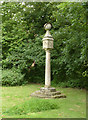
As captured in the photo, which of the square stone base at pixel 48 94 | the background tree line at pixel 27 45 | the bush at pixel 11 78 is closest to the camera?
the square stone base at pixel 48 94

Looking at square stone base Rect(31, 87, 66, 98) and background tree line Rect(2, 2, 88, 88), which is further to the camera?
background tree line Rect(2, 2, 88, 88)

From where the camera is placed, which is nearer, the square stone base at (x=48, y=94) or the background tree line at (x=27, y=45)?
the square stone base at (x=48, y=94)

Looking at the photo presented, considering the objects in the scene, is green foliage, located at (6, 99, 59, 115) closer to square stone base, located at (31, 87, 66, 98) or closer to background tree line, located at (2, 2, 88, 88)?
square stone base, located at (31, 87, 66, 98)

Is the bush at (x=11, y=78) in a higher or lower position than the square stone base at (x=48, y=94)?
higher

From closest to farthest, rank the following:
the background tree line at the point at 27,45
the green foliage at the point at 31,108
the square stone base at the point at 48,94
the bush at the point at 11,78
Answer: the green foliage at the point at 31,108 < the square stone base at the point at 48,94 < the bush at the point at 11,78 < the background tree line at the point at 27,45

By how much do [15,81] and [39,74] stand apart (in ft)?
8.93

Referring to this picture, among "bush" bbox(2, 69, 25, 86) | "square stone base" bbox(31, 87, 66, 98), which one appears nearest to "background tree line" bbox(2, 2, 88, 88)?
"bush" bbox(2, 69, 25, 86)

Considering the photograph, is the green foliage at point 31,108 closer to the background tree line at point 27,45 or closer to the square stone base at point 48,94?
the square stone base at point 48,94

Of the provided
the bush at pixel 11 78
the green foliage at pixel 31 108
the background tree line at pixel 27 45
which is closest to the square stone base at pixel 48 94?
the green foliage at pixel 31 108

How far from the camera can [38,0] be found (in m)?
14.2

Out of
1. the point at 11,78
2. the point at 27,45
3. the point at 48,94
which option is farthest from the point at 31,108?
the point at 27,45

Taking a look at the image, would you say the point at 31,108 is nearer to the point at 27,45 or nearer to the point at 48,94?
the point at 48,94

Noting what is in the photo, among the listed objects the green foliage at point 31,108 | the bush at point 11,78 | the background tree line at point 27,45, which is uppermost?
the background tree line at point 27,45

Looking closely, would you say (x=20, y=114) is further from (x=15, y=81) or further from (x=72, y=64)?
(x=15, y=81)
